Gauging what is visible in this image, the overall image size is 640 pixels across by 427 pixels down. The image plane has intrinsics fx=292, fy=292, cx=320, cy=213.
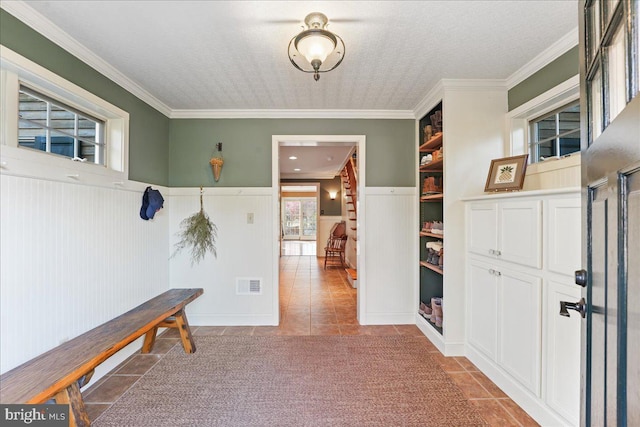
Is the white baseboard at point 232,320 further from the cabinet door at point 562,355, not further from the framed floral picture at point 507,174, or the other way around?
the framed floral picture at point 507,174

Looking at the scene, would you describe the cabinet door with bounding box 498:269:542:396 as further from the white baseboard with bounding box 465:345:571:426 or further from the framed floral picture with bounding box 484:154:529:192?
the framed floral picture with bounding box 484:154:529:192

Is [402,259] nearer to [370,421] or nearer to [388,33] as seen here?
[370,421]

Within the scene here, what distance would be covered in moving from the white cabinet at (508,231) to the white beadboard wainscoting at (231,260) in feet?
6.88

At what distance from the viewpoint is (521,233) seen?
1959 millimetres

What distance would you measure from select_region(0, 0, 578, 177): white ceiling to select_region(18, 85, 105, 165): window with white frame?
0.41m

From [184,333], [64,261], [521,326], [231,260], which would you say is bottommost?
[184,333]

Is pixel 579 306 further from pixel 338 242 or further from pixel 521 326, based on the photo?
pixel 338 242

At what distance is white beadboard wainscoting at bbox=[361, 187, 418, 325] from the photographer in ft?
11.1

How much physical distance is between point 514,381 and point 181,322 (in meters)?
2.69

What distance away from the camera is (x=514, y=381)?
6.63ft

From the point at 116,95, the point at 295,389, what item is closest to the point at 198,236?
the point at 116,95

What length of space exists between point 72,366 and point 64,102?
1.78 metres

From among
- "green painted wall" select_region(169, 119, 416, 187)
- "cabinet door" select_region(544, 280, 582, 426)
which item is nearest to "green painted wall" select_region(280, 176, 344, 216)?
"green painted wall" select_region(169, 119, 416, 187)

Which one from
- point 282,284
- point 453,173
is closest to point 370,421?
point 453,173
